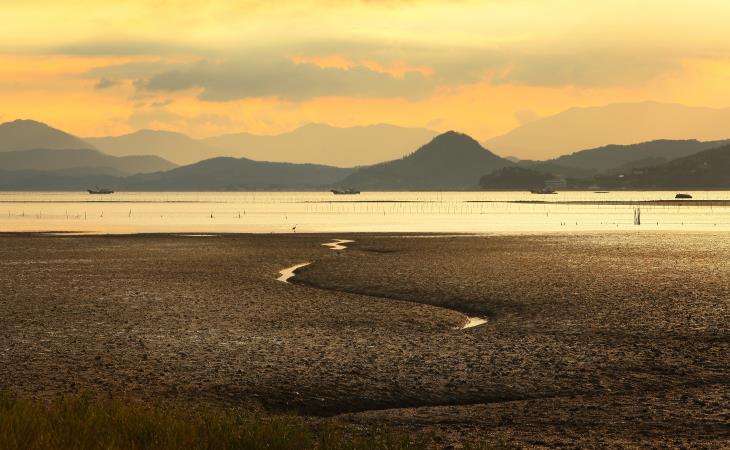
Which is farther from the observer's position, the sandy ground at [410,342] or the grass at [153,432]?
the sandy ground at [410,342]

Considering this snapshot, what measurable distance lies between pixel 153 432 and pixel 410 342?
417 inches

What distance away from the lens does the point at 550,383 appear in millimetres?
17594

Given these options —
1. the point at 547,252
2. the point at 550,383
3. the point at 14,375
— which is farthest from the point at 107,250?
the point at 550,383

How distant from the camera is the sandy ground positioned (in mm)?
15547

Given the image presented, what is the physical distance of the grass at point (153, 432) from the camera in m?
11.9

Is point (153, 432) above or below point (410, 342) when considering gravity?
above

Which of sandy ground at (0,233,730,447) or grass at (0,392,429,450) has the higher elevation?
grass at (0,392,429,450)

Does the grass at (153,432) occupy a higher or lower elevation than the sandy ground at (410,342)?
higher

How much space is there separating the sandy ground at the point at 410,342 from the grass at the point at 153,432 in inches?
67.5

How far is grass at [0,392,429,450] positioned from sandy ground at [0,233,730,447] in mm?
1714

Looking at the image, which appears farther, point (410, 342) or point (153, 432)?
point (410, 342)

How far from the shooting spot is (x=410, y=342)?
22.3 meters

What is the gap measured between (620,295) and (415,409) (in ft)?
57.0

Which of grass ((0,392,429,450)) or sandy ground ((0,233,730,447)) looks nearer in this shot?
grass ((0,392,429,450))
